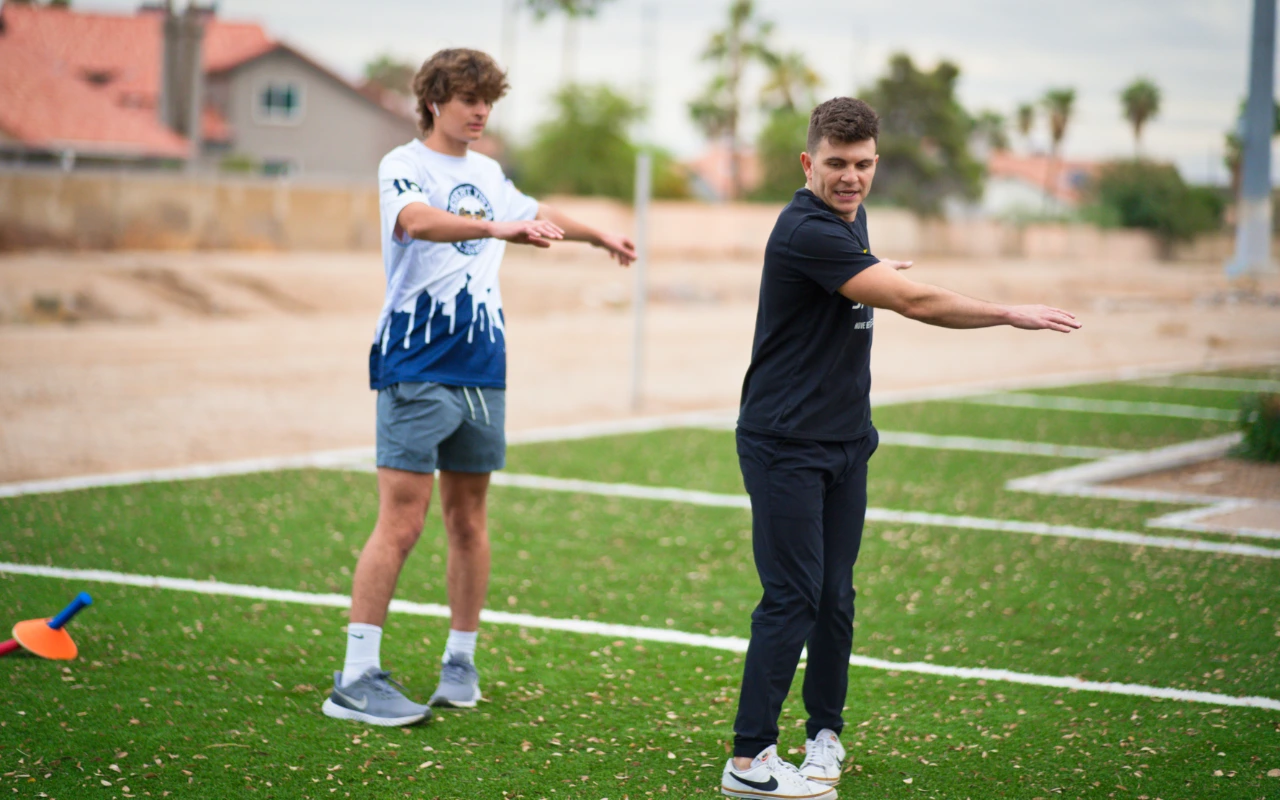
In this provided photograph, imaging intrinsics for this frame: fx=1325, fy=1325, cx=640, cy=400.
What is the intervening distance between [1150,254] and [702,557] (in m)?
65.9

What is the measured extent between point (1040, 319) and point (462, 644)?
2393 mm

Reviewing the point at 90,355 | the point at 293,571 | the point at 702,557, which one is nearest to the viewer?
the point at 293,571

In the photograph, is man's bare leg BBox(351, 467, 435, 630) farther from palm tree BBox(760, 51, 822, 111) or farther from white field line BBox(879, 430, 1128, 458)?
palm tree BBox(760, 51, 822, 111)

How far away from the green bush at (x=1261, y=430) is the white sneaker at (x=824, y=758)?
6548mm

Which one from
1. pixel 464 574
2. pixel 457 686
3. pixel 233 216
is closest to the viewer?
pixel 457 686

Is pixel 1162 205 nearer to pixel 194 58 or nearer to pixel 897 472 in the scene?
pixel 194 58

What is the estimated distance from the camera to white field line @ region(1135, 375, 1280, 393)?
15.5m

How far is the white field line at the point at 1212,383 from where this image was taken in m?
15.5

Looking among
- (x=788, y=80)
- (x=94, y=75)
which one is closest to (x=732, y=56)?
(x=788, y=80)

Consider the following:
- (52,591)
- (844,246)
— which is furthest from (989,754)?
(52,591)

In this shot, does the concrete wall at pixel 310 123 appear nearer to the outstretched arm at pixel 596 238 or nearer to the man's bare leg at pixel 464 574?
the outstretched arm at pixel 596 238

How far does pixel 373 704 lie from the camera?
4508 millimetres

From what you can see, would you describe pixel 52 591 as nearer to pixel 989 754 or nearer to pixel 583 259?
pixel 989 754

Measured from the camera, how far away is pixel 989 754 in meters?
4.34
